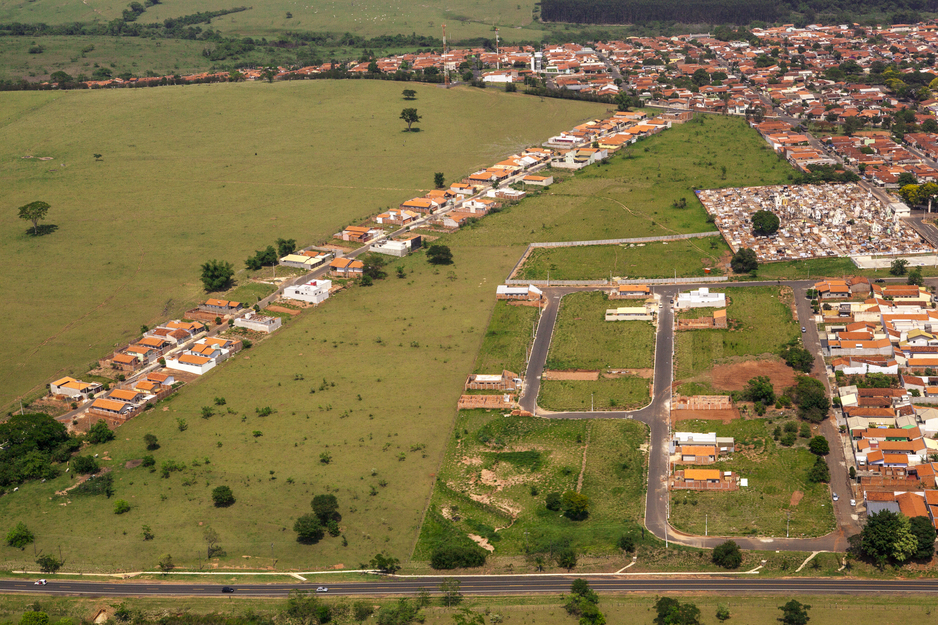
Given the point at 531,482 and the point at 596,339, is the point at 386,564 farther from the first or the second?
the point at 596,339

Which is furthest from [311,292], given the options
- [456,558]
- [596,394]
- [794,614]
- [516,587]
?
[794,614]

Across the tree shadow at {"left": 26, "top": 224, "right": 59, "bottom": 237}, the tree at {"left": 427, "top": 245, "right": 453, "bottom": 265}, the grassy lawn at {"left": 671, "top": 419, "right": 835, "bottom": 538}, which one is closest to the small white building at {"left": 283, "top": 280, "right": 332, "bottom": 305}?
the tree at {"left": 427, "top": 245, "right": 453, "bottom": 265}

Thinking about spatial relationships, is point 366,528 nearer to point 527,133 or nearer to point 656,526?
point 656,526

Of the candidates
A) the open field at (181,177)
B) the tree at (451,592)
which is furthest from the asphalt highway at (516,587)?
the open field at (181,177)

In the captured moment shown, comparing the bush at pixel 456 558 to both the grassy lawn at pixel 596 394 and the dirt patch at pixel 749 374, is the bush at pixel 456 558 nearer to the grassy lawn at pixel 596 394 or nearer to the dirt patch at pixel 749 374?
the grassy lawn at pixel 596 394

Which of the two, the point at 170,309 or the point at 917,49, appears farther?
the point at 917,49

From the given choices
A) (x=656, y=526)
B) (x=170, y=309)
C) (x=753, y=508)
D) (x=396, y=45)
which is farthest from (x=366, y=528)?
(x=396, y=45)
